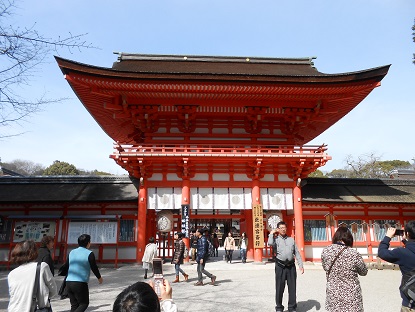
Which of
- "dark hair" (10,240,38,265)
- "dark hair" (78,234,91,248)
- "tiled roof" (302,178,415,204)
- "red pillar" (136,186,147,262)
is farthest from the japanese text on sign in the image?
"dark hair" (10,240,38,265)

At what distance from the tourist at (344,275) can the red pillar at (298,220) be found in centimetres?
1109

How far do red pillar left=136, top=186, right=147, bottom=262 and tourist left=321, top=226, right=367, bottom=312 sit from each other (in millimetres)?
11428

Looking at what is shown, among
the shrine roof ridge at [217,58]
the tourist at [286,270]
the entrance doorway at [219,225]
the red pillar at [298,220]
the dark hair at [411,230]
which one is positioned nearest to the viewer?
the dark hair at [411,230]

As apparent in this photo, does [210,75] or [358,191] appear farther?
[358,191]

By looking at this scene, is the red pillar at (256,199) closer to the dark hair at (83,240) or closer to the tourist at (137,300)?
the dark hair at (83,240)

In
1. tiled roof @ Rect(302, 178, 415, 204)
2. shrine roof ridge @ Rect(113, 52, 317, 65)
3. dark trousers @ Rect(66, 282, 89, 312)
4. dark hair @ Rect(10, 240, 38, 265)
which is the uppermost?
shrine roof ridge @ Rect(113, 52, 317, 65)

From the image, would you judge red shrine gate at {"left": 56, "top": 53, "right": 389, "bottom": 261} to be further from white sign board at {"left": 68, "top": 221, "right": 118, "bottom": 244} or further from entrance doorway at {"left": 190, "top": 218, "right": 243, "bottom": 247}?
entrance doorway at {"left": 190, "top": 218, "right": 243, "bottom": 247}

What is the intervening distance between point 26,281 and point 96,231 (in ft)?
35.5

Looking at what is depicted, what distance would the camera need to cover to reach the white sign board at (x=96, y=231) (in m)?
13.8

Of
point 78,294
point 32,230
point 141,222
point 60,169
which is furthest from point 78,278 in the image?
point 60,169

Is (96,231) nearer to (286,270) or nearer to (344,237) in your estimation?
(286,270)

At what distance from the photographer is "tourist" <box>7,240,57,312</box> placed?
11.8 feet

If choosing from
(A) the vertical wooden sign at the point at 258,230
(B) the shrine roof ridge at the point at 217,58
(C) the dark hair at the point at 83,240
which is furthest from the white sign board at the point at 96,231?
(B) the shrine roof ridge at the point at 217,58

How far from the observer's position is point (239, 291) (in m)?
8.82
